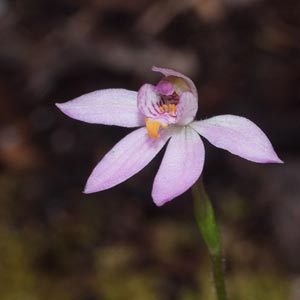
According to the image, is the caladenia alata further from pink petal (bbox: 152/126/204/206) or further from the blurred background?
the blurred background

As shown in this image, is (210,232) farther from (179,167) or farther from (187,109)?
(187,109)

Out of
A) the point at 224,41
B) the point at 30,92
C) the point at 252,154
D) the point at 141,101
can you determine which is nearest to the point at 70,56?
the point at 30,92

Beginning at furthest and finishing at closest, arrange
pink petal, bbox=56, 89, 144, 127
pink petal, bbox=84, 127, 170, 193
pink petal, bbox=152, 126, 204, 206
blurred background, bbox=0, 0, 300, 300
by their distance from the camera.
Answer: blurred background, bbox=0, 0, 300, 300 → pink petal, bbox=56, 89, 144, 127 → pink petal, bbox=84, 127, 170, 193 → pink petal, bbox=152, 126, 204, 206

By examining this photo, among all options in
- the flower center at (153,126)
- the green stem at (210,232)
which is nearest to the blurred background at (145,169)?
the green stem at (210,232)

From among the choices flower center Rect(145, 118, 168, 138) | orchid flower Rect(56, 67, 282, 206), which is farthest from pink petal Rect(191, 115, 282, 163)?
flower center Rect(145, 118, 168, 138)

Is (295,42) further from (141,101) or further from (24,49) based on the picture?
(141,101)

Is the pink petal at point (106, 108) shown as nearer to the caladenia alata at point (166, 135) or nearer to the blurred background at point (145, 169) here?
the caladenia alata at point (166, 135)
